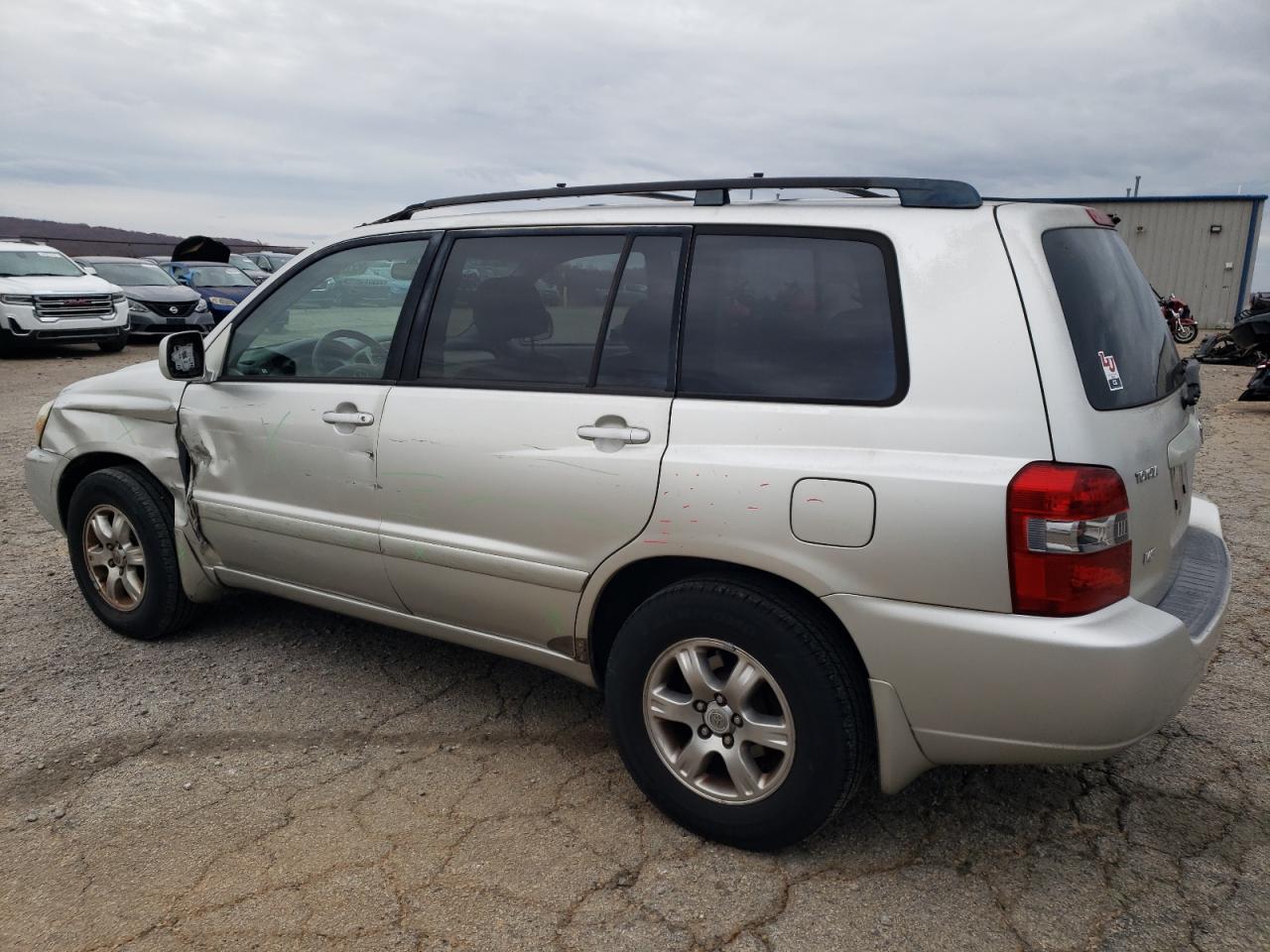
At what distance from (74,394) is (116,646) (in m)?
1.04

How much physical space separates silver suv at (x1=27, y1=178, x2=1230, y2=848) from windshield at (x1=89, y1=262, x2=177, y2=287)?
16.3 meters

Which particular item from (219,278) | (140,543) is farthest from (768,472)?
(219,278)

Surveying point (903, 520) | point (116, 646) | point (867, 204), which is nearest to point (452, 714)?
point (116, 646)

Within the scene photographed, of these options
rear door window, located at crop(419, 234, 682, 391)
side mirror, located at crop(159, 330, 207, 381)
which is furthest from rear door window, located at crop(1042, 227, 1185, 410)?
side mirror, located at crop(159, 330, 207, 381)

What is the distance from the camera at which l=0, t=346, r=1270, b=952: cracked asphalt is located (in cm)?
233

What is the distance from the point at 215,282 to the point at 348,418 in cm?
1861

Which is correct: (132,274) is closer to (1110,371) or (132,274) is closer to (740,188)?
(740,188)

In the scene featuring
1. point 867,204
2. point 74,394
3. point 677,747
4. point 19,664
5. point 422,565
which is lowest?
point 19,664

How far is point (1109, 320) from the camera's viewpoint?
7.97 ft

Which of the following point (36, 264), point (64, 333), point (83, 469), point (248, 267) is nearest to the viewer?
point (83, 469)

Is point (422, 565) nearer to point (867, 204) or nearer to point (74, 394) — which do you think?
point (867, 204)

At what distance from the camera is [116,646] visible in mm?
4012

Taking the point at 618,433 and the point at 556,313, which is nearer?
the point at 618,433

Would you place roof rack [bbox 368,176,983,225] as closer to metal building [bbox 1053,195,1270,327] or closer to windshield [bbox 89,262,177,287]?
windshield [bbox 89,262,177,287]
